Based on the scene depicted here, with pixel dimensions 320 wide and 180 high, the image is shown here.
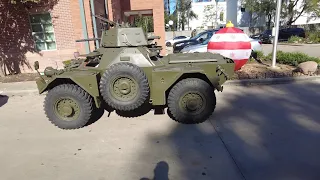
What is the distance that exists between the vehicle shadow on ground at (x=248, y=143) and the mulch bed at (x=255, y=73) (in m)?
2.06

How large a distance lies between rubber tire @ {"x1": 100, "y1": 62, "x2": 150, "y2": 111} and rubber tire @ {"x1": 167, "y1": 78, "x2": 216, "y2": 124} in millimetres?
495

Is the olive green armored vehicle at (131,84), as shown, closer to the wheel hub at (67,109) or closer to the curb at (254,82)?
the wheel hub at (67,109)

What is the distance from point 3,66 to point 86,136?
7553mm

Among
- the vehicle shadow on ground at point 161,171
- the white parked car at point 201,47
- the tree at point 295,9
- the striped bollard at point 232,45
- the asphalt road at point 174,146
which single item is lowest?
the vehicle shadow on ground at point 161,171

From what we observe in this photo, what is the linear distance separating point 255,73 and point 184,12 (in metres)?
40.4

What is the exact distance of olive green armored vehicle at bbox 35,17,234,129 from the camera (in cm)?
424

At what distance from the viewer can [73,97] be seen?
4.43m

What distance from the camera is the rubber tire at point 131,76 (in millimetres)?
4160

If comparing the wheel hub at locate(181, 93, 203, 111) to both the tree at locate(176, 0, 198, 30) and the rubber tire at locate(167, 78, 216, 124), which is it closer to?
the rubber tire at locate(167, 78, 216, 124)

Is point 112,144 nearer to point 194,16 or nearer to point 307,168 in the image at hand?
point 307,168

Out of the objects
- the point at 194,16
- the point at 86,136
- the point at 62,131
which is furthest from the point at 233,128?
the point at 194,16

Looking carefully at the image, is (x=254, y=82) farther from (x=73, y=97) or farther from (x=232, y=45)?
(x=73, y=97)

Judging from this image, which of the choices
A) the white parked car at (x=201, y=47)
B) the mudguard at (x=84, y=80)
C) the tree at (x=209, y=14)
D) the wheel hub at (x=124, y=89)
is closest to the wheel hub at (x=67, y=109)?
the mudguard at (x=84, y=80)

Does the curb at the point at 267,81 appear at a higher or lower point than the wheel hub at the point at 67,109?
lower
